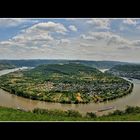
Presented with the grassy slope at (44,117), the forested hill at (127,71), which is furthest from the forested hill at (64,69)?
the grassy slope at (44,117)

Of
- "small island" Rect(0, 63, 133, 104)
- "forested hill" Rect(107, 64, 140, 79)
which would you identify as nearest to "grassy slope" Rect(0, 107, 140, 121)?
"small island" Rect(0, 63, 133, 104)

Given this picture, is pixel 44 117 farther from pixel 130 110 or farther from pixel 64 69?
pixel 130 110

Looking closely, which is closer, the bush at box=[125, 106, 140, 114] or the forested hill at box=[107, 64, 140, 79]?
the bush at box=[125, 106, 140, 114]

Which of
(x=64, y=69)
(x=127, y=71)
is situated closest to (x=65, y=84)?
(x=64, y=69)

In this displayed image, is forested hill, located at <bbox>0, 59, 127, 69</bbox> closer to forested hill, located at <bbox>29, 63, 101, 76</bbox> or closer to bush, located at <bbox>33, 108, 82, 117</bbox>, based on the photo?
forested hill, located at <bbox>29, 63, 101, 76</bbox>

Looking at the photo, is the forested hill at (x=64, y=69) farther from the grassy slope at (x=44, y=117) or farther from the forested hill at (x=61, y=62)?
the grassy slope at (x=44, y=117)
